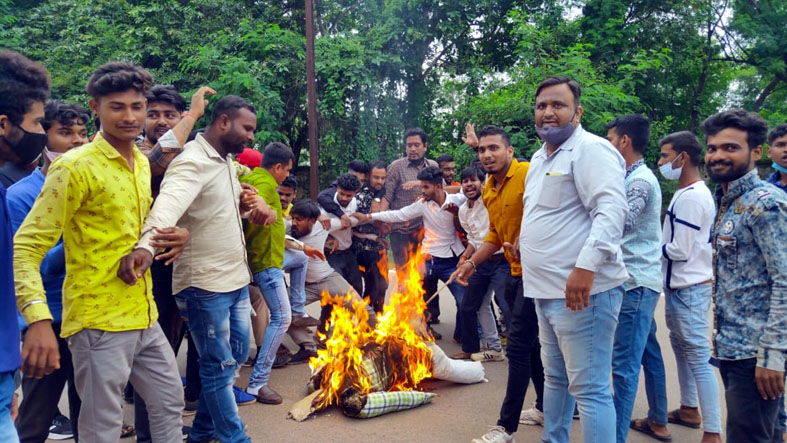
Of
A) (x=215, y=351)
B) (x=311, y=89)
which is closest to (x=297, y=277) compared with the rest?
(x=215, y=351)

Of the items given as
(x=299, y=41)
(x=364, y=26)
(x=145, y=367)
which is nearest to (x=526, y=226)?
(x=145, y=367)

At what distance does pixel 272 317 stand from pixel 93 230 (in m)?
2.26

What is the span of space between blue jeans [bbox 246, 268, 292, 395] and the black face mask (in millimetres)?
2479

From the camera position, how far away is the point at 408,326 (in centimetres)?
507

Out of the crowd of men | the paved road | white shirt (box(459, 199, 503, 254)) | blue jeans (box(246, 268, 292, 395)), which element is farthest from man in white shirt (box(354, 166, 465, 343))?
blue jeans (box(246, 268, 292, 395))

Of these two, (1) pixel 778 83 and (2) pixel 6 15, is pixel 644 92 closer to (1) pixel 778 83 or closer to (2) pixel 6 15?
(1) pixel 778 83

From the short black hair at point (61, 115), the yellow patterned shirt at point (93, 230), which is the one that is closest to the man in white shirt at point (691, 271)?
the yellow patterned shirt at point (93, 230)

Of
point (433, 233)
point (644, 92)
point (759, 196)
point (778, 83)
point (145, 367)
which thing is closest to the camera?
point (759, 196)

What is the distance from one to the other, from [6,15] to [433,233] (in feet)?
Result: 51.2

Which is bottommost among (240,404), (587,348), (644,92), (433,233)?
(240,404)

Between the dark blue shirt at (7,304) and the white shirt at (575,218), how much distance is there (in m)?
2.51

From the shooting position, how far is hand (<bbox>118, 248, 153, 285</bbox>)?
2730 mm

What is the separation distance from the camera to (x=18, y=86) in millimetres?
2156

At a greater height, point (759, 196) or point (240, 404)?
point (759, 196)
